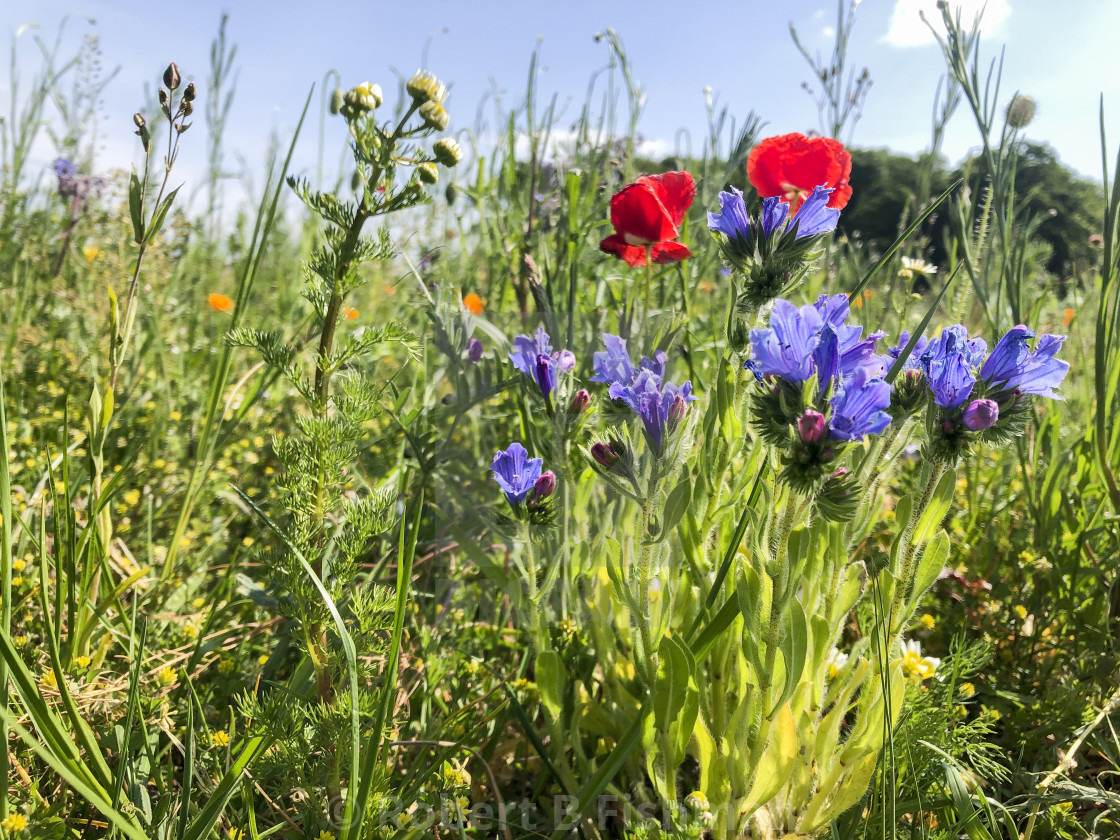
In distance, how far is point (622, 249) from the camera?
5.46 feet

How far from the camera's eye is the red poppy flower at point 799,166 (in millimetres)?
1496

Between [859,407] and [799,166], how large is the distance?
2.73ft

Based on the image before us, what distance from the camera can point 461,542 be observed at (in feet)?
5.23

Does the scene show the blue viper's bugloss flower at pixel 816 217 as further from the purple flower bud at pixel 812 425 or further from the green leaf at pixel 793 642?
the green leaf at pixel 793 642

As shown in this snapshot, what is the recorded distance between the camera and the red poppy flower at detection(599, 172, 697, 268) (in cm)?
154

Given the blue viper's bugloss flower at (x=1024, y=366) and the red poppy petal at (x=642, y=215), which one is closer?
the blue viper's bugloss flower at (x=1024, y=366)

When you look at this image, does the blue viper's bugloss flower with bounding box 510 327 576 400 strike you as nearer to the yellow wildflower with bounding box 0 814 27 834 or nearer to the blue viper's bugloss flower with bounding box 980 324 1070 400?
the blue viper's bugloss flower with bounding box 980 324 1070 400

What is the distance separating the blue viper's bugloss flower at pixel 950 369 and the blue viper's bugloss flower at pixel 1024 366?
0.12ft

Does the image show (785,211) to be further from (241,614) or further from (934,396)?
(241,614)

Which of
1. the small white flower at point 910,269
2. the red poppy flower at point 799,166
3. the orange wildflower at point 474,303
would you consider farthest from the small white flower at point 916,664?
the orange wildflower at point 474,303

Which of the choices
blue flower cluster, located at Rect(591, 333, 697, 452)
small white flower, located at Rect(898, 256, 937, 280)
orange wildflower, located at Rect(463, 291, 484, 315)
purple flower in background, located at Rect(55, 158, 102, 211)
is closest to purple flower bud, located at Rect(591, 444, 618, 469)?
blue flower cluster, located at Rect(591, 333, 697, 452)

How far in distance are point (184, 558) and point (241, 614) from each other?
0.35 meters

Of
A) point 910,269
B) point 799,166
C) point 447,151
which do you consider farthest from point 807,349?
point 910,269

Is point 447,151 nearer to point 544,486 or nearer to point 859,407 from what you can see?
point 544,486
